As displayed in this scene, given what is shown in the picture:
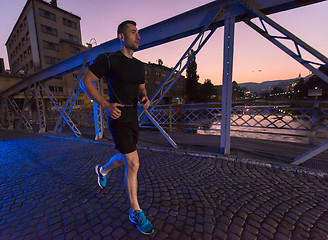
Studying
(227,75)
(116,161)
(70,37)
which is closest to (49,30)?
(70,37)

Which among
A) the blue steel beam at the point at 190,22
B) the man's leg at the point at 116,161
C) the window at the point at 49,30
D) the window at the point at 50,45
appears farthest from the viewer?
the window at the point at 50,45

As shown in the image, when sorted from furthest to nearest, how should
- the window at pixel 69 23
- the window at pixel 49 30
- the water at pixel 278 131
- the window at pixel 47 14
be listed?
the window at pixel 69 23 < the window at pixel 49 30 < the window at pixel 47 14 < the water at pixel 278 131

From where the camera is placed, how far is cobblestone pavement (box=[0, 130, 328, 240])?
1693mm

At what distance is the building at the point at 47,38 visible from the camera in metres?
28.2

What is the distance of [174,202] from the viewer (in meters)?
2.20

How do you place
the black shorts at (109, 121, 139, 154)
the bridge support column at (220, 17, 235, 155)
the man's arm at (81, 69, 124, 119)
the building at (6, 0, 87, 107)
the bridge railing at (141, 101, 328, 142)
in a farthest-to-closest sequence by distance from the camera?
the building at (6, 0, 87, 107) → the bridge railing at (141, 101, 328, 142) → the bridge support column at (220, 17, 235, 155) → the black shorts at (109, 121, 139, 154) → the man's arm at (81, 69, 124, 119)

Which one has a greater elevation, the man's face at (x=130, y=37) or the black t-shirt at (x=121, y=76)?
the man's face at (x=130, y=37)

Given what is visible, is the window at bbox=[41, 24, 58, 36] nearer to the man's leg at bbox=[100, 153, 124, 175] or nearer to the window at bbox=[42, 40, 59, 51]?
the window at bbox=[42, 40, 59, 51]

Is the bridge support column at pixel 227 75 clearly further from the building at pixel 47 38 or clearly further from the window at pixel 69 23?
the window at pixel 69 23

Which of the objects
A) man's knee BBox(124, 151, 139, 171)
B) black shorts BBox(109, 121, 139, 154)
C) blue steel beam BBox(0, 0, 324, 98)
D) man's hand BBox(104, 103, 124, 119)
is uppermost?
blue steel beam BBox(0, 0, 324, 98)

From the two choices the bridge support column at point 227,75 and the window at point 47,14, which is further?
the window at point 47,14

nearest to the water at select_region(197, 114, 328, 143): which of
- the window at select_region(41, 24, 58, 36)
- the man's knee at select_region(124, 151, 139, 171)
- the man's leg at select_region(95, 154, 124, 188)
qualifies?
the man's leg at select_region(95, 154, 124, 188)

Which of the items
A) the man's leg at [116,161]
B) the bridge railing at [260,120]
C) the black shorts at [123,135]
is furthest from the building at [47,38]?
the black shorts at [123,135]

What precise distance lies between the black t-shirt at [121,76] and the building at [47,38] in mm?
34102
